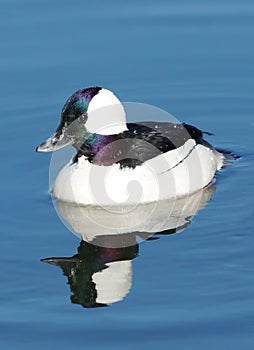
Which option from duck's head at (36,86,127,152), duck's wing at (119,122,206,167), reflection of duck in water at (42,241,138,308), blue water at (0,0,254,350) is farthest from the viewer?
duck's wing at (119,122,206,167)

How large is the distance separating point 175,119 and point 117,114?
167cm

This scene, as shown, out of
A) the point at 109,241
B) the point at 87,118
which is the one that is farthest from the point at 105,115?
the point at 109,241

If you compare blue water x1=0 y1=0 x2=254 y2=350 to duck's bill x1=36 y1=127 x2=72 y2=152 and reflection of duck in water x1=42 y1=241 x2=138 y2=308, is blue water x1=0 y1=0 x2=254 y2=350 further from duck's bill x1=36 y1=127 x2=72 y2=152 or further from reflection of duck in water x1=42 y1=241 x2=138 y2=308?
duck's bill x1=36 y1=127 x2=72 y2=152

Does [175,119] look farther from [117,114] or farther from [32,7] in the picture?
[32,7]

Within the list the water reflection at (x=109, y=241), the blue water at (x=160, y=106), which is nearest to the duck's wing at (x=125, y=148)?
the water reflection at (x=109, y=241)

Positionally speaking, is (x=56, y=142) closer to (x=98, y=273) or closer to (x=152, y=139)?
(x=152, y=139)

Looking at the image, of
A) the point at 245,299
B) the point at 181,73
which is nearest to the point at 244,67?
the point at 181,73

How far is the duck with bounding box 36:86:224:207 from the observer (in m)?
10.2

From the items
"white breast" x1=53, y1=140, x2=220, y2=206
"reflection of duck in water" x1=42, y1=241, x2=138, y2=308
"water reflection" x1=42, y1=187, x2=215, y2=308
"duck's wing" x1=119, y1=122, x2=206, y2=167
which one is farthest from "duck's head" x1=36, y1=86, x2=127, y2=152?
"reflection of duck in water" x1=42, y1=241, x2=138, y2=308

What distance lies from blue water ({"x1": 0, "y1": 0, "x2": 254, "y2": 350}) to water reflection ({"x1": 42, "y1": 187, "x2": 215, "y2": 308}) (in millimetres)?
105

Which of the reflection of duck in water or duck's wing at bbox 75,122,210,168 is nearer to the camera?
the reflection of duck in water

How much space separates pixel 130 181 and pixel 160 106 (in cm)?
224

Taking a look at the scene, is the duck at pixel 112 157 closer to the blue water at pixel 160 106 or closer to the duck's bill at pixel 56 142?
the duck's bill at pixel 56 142

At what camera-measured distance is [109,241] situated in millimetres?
9844
